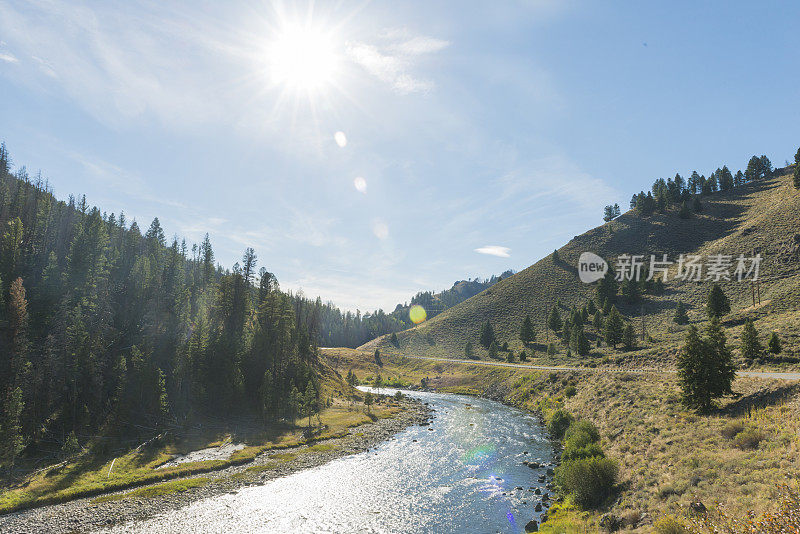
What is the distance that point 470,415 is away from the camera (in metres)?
65.6

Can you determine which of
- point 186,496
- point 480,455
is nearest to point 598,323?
point 480,455

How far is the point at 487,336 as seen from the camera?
137 meters

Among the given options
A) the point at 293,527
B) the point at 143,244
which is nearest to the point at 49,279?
the point at 143,244

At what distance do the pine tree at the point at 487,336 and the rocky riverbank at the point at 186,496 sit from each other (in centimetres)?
8751

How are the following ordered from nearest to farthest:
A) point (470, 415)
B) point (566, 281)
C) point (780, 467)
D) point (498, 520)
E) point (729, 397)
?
point (780, 467) → point (498, 520) → point (729, 397) → point (470, 415) → point (566, 281)

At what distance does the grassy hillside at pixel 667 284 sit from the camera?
7869 cm

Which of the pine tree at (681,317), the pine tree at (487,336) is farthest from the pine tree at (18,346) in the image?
the pine tree at (681,317)

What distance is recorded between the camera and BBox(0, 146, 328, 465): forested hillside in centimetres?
4406

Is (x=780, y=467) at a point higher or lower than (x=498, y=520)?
higher

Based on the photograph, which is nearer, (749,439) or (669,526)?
(669,526)

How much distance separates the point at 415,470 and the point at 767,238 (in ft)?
451

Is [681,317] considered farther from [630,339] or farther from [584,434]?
[584,434]

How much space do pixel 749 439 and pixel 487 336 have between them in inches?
4657

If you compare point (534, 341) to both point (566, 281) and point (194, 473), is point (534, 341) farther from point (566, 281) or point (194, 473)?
point (194, 473)
